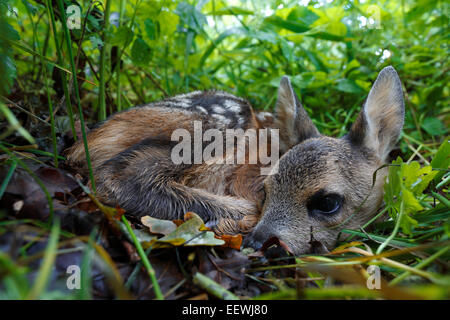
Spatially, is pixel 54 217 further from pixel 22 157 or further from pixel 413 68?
pixel 413 68

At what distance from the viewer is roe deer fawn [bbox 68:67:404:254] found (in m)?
2.46

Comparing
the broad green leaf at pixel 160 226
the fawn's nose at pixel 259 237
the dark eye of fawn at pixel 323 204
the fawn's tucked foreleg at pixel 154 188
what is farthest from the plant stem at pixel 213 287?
the dark eye of fawn at pixel 323 204

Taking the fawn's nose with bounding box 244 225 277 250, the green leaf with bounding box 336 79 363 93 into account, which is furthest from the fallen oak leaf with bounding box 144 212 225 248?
the green leaf with bounding box 336 79 363 93

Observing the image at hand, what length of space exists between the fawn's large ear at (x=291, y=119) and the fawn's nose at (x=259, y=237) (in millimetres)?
1147

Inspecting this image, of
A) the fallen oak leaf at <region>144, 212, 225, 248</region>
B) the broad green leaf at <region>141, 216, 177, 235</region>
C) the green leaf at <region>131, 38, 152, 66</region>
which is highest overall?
the green leaf at <region>131, 38, 152, 66</region>

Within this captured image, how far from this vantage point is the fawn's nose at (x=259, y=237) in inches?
84.8

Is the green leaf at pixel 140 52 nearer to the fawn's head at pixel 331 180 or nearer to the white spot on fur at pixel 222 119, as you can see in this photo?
the white spot on fur at pixel 222 119

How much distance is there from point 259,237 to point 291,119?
1361 mm

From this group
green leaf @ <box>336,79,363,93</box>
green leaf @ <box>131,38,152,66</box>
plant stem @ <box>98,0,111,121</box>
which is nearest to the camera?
plant stem @ <box>98,0,111,121</box>

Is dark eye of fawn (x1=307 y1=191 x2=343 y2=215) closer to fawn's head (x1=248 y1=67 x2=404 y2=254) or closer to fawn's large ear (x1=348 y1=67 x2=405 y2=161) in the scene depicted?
fawn's head (x1=248 y1=67 x2=404 y2=254)

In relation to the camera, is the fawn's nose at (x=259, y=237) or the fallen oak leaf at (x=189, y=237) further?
the fawn's nose at (x=259, y=237)

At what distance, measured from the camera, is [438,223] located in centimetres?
208
